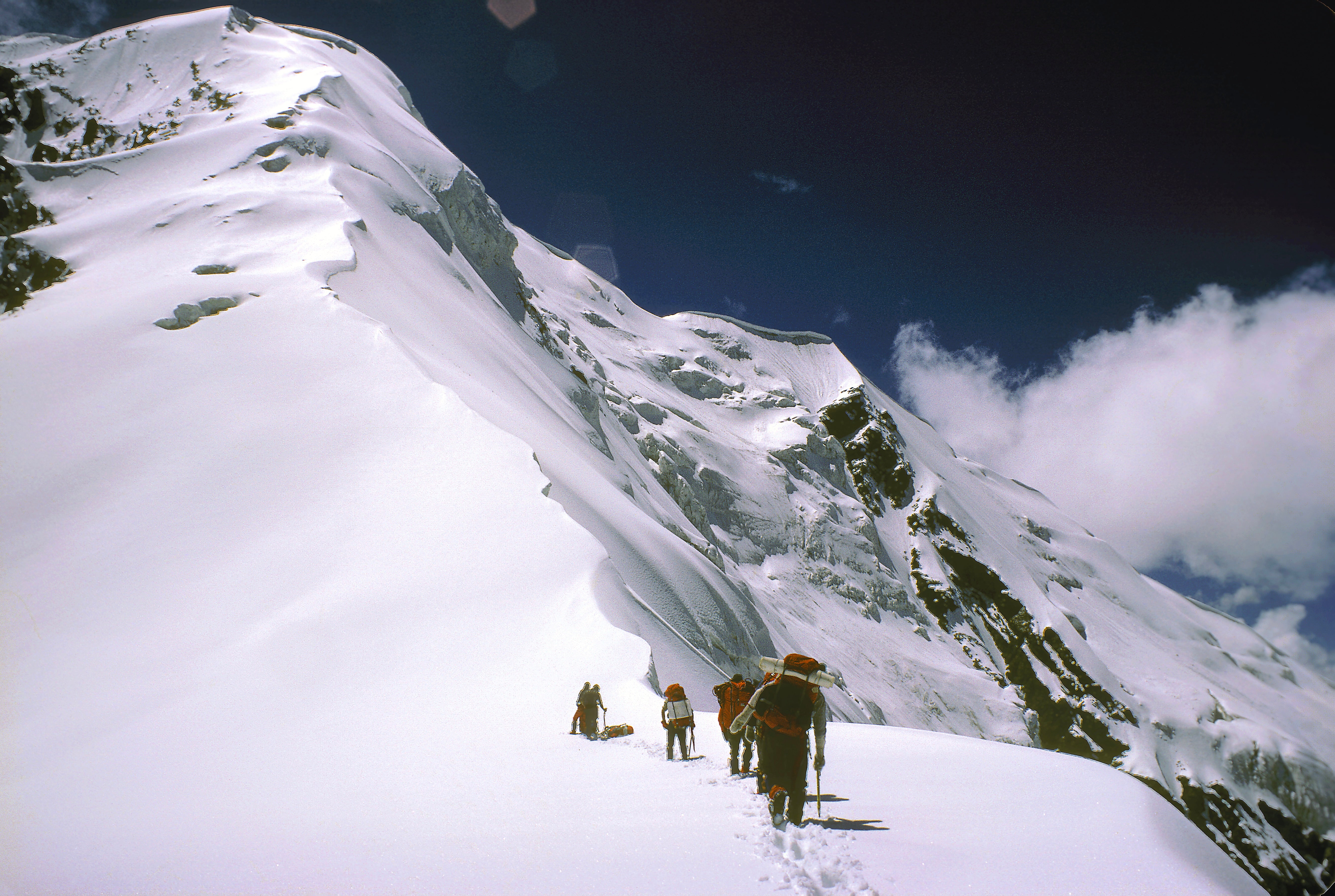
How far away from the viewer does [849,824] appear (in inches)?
209

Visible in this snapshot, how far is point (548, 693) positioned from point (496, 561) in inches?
141

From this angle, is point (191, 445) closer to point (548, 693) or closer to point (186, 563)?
point (186, 563)

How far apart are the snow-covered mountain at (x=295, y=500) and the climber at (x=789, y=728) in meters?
0.98

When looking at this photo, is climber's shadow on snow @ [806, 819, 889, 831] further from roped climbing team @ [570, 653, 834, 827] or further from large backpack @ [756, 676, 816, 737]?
large backpack @ [756, 676, 816, 737]

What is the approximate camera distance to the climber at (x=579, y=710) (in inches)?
315

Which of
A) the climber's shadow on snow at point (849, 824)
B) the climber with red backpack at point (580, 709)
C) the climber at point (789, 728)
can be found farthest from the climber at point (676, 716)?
the climber's shadow on snow at point (849, 824)

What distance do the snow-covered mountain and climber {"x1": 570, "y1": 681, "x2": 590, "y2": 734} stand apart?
2.19ft

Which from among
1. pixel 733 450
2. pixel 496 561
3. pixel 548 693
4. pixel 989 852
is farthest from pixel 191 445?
pixel 733 450

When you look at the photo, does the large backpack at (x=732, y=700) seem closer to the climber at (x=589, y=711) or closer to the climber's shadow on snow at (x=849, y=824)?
the climber at (x=589, y=711)

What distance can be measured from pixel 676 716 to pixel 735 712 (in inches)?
26.7

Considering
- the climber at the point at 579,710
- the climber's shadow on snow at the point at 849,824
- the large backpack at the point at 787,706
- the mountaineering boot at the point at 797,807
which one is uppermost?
the large backpack at the point at 787,706

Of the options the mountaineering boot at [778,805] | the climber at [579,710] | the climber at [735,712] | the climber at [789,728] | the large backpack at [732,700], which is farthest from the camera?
the climber at [579,710]

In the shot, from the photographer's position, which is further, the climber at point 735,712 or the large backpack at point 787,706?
the climber at point 735,712

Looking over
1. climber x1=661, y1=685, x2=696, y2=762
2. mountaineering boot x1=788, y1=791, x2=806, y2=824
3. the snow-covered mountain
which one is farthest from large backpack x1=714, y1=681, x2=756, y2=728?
mountaineering boot x1=788, y1=791, x2=806, y2=824
